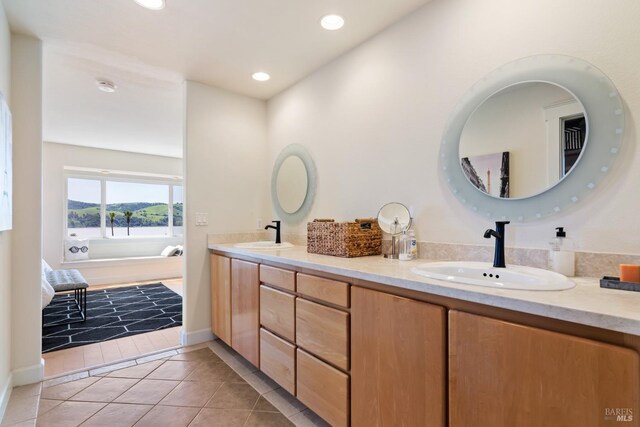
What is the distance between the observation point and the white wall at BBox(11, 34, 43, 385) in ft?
7.04

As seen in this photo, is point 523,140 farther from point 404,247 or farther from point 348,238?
point 348,238

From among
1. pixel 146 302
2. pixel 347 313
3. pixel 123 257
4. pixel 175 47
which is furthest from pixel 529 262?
pixel 123 257

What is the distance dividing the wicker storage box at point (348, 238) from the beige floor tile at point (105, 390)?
1.59 meters

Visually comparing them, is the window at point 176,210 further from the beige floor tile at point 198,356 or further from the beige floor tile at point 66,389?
the beige floor tile at point 66,389

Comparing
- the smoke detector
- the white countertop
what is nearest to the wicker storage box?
the white countertop

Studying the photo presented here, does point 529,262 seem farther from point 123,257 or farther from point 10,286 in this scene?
point 123,257

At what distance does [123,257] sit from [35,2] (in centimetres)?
502

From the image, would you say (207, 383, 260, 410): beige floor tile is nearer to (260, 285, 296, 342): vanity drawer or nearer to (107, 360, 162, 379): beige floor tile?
(260, 285, 296, 342): vanity drawer

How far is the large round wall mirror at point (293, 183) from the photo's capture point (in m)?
2.77

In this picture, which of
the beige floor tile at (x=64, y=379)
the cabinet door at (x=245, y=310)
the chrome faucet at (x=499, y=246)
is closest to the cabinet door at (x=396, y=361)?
the chrome faucet at (x=499, y=246)

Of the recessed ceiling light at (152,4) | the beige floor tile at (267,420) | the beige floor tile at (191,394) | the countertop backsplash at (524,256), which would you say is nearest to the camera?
the countertop backsplash at (524,256)

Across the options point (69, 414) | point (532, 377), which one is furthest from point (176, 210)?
point (532, 377)

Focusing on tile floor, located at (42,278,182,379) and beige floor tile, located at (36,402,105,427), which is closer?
beige floor tile, located at (36,402,105,427)

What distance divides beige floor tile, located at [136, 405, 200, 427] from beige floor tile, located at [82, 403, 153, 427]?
5 centimetres
